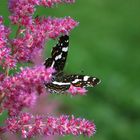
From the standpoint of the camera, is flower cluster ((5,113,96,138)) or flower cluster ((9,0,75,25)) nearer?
flower cluster ((5,113,96,138))

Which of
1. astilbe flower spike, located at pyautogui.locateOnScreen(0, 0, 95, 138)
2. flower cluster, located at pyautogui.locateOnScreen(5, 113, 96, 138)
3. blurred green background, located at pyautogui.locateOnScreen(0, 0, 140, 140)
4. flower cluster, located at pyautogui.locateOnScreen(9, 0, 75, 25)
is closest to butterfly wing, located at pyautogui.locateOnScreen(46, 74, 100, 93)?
astilbe flower spike, located at pyautogui.locateOnScreen(0, 0, 95, 138)

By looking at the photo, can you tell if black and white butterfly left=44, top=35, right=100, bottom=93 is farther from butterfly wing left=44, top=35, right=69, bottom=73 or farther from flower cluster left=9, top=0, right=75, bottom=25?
flower cluster left=9, top=0, right=75, bottom=25

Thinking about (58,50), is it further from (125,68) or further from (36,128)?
(125,68)

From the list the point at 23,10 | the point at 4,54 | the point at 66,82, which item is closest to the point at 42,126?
the point at 66,82

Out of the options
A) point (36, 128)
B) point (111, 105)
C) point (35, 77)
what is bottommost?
point (111, 105)

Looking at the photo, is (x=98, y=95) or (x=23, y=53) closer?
(x=23, y=53)

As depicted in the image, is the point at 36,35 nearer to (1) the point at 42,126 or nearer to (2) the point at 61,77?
(2) the point at 61,77

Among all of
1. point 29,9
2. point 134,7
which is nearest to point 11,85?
point 29,9
